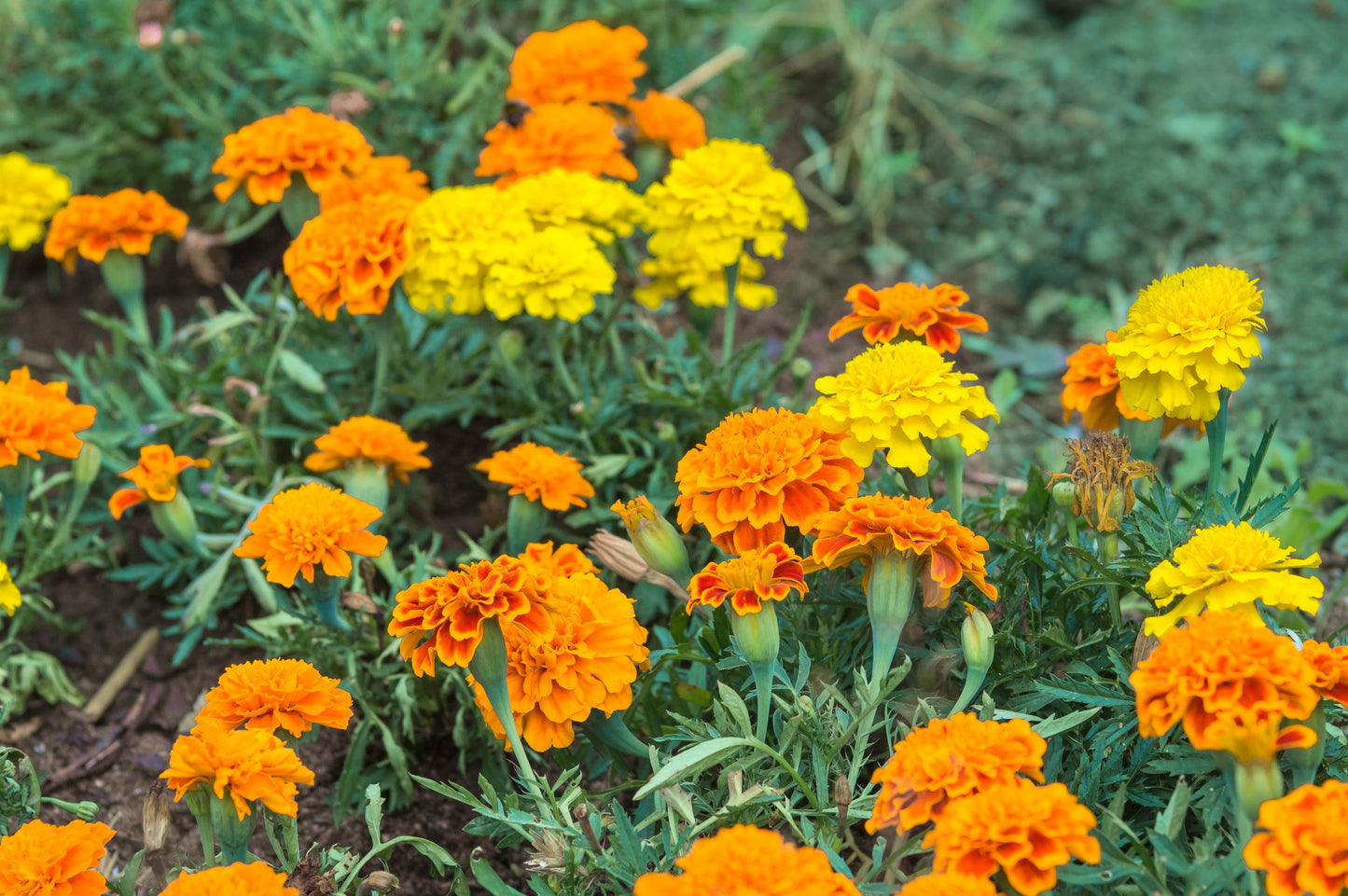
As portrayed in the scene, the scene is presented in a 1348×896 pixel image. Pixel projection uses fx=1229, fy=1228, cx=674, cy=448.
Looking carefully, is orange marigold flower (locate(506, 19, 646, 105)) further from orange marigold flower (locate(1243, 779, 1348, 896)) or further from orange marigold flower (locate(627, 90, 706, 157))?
orange marigold flower (locate(1243, 779, 1348, 896))

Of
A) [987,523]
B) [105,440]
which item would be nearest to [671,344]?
[987,523]

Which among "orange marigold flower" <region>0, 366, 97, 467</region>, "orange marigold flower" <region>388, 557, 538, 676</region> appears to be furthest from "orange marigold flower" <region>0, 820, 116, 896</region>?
"orange marigold flower" <region>0, 366, 97, 467</region>

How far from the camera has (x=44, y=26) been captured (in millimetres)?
3150

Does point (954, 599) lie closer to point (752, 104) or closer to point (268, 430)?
point (268, 430)

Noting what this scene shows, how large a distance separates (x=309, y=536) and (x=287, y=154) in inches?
33.6

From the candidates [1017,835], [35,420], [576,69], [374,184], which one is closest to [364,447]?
[35,420]

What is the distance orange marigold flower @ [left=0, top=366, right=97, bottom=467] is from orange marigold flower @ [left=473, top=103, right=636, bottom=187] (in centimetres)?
85

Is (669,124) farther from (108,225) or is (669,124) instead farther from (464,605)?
(464,605)

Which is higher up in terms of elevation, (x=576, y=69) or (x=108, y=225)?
(x=576, y=69)

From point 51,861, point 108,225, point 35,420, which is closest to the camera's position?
point 51,861

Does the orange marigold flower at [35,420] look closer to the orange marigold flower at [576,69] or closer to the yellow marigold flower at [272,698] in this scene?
the yellow marigold flower at [272,698]

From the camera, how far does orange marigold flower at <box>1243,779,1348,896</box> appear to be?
3.51ft

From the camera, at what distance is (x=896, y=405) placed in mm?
1522

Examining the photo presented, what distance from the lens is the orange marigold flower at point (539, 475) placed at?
1887mm
